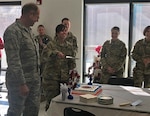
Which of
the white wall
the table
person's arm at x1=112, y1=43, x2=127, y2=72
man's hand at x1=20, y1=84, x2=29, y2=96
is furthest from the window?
man's hand at x1=20, y1=84, x2=29, y2=96

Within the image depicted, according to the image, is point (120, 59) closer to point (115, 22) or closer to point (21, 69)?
point (115, 22)

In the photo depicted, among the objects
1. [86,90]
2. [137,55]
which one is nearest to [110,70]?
[137,55]

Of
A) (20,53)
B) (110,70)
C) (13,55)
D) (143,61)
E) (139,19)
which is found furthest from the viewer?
(139,19)

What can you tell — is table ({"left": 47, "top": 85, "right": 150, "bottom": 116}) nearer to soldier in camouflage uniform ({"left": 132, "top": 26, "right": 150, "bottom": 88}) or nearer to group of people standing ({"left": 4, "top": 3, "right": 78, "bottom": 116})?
group of people standing ({"left": 4, "top": 3, "right": 78, "bottom": 116})

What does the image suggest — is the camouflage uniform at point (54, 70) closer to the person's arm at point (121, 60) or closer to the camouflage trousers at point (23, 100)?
the camouflage trousers at point (23, 100)

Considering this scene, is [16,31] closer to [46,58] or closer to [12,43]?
[12,43]

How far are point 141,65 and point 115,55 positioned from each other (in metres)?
0.51

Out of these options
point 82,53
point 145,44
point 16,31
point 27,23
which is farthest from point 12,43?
point 82,53

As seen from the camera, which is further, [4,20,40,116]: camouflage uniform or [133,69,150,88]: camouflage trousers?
[133,69,150,88]: camouflage trousers

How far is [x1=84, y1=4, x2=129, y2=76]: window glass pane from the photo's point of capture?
496cm

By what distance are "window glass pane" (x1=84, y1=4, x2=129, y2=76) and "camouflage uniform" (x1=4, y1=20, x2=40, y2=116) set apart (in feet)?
8.87

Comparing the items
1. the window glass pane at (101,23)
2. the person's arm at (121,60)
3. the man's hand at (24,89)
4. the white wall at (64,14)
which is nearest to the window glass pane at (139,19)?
the window glass pane at (101,23)

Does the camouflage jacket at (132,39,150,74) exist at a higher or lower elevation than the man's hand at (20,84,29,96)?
higher

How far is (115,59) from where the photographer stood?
436 centimetres
